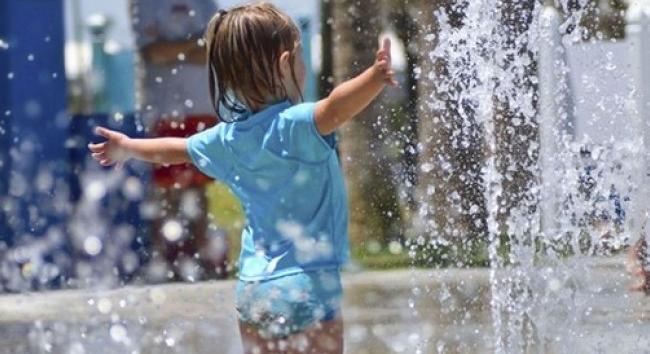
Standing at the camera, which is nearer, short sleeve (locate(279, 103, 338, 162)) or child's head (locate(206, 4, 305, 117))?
short sleeve (locate(279, 103, 338, 162))

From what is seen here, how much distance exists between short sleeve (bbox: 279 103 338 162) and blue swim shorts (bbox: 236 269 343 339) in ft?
0.80

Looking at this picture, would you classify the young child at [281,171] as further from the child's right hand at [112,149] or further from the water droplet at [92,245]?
the water droplet at [92,245]

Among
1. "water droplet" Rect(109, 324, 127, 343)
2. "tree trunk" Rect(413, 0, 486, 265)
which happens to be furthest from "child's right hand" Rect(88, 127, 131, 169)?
"tree trunk" Rect(413, 0, 486, 265)

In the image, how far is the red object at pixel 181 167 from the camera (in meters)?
9.49

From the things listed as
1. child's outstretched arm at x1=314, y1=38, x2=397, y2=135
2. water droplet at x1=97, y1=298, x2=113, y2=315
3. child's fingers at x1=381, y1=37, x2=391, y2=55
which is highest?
child's fingers at x1=381, y1=37, x2=391, y2=55

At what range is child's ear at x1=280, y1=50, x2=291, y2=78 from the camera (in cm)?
358

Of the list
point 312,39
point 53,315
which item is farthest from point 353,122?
point 53,315

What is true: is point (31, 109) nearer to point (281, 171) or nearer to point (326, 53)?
point (326, 53)

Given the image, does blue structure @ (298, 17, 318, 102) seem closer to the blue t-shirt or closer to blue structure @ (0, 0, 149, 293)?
blue structure @ (0, 0, 149, 293)

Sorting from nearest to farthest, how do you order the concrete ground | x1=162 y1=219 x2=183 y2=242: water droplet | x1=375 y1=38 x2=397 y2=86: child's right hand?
x1=375 y1=38 x2=397 y2=86: child's right hand → the concrete ground → x1=162 y1=219 x2=183 y2=242: water droplet

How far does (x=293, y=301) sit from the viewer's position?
3.44 meters

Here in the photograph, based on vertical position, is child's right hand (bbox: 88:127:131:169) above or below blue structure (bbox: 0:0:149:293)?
above

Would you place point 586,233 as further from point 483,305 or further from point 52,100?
point 52,100

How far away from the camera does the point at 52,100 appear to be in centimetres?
954
